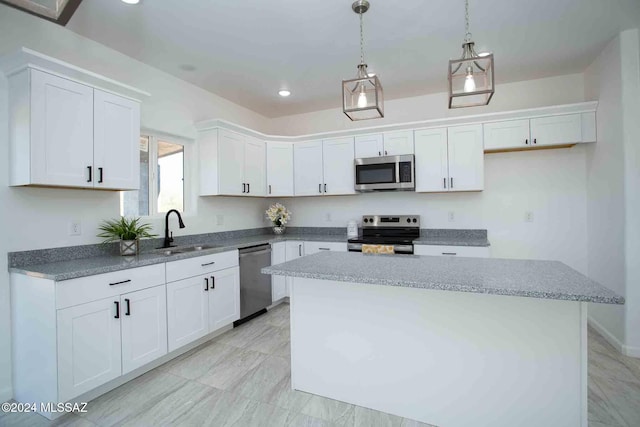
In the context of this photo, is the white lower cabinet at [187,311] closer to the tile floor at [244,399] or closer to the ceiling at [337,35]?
the tile floor at [244,399]

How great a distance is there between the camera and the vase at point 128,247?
2650mm

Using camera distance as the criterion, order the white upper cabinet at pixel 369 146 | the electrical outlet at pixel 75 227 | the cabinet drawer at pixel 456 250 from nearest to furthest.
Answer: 1. the electrical outlet at pixel 75 227
2. the cabinet drawer at pixel 456 250
3. the white upper cabinet at pixel 369 146

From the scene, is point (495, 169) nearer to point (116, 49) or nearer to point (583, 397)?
point (583, 397)

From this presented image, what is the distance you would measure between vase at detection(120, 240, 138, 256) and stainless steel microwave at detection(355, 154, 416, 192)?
2514 millimetres

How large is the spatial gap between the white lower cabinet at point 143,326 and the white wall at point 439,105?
10.4 feet

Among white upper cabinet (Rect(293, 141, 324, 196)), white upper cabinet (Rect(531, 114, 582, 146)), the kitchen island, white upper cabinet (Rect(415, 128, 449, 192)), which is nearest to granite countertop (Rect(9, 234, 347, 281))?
the kitchen island

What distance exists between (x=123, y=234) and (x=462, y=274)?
8.54 ft

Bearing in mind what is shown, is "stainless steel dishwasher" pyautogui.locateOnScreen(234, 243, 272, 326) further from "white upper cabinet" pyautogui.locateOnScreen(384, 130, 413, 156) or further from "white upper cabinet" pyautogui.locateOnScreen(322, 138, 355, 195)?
"white upper cabinet" pyautogui.locateOnScreen(384, 130, 413, 156)

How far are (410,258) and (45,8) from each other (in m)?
2.14

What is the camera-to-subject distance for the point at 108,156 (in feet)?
8.08

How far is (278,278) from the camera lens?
409 cm

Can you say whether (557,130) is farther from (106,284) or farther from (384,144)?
(106,284)

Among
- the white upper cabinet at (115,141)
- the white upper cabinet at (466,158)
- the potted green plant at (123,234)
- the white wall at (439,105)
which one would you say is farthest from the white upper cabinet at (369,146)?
the potted green plant at (123,234)

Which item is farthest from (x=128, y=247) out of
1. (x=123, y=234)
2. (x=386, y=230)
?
(x=386, y=230)
